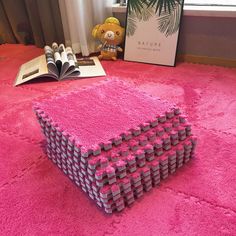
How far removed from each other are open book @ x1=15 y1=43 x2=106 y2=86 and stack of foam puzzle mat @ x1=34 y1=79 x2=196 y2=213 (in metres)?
0.70

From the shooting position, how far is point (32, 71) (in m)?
1.65

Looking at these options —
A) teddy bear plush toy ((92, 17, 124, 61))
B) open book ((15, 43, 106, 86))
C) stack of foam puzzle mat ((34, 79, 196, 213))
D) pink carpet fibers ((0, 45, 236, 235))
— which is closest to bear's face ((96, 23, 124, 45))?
teddy bear plush toy ((92, 17, 124, 61))

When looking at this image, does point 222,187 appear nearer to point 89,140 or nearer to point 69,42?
point 89,140

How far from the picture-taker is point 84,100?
3.00ft

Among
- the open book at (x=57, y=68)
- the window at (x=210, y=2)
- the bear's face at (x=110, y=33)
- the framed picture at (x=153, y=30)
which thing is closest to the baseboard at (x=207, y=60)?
the framed picture at (x=153, y=30)

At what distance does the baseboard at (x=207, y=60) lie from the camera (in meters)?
1.67

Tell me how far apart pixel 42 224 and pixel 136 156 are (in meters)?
0.33

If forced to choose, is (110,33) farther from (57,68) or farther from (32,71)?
(32,71)

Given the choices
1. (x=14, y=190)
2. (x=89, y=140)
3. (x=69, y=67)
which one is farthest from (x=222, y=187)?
(x=69, y=67)

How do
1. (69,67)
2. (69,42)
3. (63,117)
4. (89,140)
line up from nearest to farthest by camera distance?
(89,140), (63,117), (69,67), (69,42)

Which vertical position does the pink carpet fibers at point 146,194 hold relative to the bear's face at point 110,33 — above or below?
below

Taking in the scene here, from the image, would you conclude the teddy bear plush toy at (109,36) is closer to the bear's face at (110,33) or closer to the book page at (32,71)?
the bear's face at (110,33)

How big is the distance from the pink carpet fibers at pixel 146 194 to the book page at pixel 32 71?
9.8 inches

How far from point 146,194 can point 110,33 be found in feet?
4.14
